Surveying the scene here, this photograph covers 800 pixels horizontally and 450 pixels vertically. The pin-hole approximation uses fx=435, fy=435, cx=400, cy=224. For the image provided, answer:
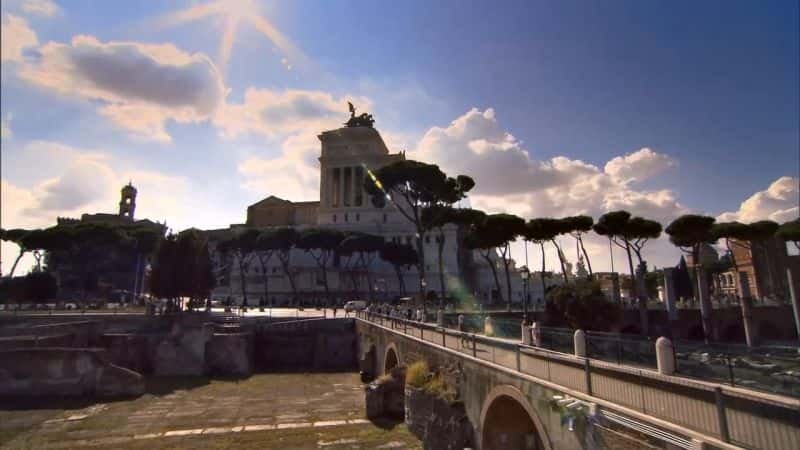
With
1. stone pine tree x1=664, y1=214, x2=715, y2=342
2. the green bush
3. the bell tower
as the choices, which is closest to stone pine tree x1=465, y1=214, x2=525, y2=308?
stone pine tree x1=664, y1=214, x2=715, y2=342

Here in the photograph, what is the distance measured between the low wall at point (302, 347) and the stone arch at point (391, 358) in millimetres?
10130

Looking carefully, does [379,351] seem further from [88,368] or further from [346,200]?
[346,200]

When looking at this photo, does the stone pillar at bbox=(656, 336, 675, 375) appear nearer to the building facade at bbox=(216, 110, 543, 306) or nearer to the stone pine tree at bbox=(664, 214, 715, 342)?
the stone pine tree at bbox=(664, 214, 715, 342)

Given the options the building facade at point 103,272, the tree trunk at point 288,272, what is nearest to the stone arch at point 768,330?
the tree trunk at point 288,272

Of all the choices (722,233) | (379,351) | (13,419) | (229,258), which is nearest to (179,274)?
(13,419)

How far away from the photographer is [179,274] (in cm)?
3844

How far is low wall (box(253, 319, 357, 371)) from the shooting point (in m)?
33.0

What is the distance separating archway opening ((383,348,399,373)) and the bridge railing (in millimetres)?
11457

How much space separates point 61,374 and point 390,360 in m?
16.6

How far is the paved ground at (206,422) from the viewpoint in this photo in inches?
642

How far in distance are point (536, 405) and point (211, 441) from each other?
1330 centimetres

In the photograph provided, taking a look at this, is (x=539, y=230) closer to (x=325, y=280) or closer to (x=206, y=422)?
(x=325, y=280)

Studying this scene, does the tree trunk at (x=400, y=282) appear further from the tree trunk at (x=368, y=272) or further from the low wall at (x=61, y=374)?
the low wall at (x=61, y=374)

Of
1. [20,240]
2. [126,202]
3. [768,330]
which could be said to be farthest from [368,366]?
[126,202]
